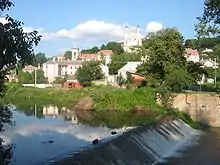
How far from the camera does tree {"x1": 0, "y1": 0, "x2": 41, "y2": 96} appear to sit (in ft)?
24.0

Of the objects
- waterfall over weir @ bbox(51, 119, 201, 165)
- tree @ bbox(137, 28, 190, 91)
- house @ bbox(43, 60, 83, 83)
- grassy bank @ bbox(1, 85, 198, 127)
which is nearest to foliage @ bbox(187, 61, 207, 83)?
tree @ bbox(137, 28, 190, 91)

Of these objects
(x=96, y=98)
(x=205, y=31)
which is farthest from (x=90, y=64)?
(x=205, y=31)

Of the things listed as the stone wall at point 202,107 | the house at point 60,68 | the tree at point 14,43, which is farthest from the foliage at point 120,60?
the tree at point 14,43

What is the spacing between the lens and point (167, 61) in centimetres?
3888

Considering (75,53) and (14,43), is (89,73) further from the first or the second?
(75,53)

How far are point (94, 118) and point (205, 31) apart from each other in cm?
2449

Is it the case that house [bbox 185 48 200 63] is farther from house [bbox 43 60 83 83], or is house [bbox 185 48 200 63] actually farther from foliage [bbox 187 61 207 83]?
house [bbox 43 60 83 83]

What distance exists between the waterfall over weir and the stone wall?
584 cm

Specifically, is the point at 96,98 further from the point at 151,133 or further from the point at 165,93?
the point at 151,133

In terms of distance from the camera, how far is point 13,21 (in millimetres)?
7574

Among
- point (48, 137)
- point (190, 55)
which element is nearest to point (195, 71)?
point (190, 55)

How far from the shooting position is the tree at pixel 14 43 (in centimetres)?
731

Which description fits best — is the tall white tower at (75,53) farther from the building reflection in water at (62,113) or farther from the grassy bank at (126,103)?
the building reflection in water at (62,113)

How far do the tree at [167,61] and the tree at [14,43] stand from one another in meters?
30.5
